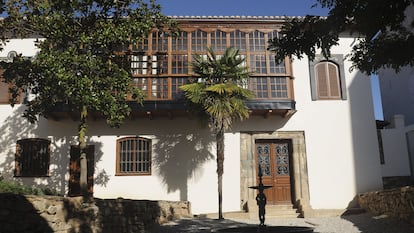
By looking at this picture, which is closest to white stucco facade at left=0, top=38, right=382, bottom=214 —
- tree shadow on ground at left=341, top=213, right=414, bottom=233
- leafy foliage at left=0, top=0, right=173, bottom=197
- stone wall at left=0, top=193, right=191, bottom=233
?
tree shadow on ground at left=341, top=213, right=414, bottom=233

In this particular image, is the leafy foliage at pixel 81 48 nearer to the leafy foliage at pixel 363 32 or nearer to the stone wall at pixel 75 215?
the stone wall at pixel 75 215

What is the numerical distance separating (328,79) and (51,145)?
9.52 m

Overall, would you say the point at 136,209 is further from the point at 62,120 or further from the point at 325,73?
the point at 325,73

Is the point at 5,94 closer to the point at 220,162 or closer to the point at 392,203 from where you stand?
the point at 220,162

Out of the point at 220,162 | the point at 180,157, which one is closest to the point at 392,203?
the point at 220,162

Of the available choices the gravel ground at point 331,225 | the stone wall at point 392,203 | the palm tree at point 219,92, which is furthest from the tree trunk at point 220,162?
the stone wall at point 392,203

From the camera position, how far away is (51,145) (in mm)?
14070

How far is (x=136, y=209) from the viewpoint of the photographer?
968 centimetres

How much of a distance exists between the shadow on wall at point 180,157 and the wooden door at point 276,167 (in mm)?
1746

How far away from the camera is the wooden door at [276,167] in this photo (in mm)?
14086

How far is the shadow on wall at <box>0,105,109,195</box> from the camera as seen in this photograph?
13812mm

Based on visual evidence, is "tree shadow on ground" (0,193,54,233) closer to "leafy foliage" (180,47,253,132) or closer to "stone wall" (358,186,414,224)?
"leafy foliage" (180,47,253,132)

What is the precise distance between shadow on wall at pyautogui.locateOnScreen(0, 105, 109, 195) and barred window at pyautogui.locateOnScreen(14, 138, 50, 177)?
119mm

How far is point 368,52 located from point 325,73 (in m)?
9.24
